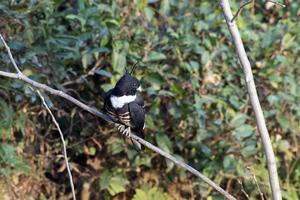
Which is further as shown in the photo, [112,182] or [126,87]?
[112,182]

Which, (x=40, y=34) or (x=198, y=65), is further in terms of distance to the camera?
(x=198, y=65)

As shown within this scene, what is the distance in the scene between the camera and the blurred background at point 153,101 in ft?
14.7

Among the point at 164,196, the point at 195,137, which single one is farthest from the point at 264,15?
the point at 164,196

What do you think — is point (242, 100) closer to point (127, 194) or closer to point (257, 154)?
point (257, 154)

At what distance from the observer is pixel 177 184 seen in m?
5.23

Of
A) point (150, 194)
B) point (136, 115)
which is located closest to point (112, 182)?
point (150, 194)

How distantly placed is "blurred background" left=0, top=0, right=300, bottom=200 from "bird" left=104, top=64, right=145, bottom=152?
2.42 feet

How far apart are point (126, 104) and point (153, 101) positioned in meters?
1.14

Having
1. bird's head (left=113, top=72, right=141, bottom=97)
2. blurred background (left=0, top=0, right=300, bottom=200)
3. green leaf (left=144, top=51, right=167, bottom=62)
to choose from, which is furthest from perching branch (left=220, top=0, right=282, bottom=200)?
green leaf (left=144, top=51, right=167, bottom=62)

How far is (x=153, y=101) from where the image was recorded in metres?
4.80

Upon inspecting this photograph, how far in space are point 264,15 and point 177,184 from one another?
165cm

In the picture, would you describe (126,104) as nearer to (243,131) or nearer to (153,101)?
(153,101)

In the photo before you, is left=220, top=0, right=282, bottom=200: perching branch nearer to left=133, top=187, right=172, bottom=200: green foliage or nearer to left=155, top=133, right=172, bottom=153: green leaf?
left=155, top=133, right=172, bottom=153: green leaf

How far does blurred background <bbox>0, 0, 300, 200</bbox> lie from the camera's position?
4.48 meters
